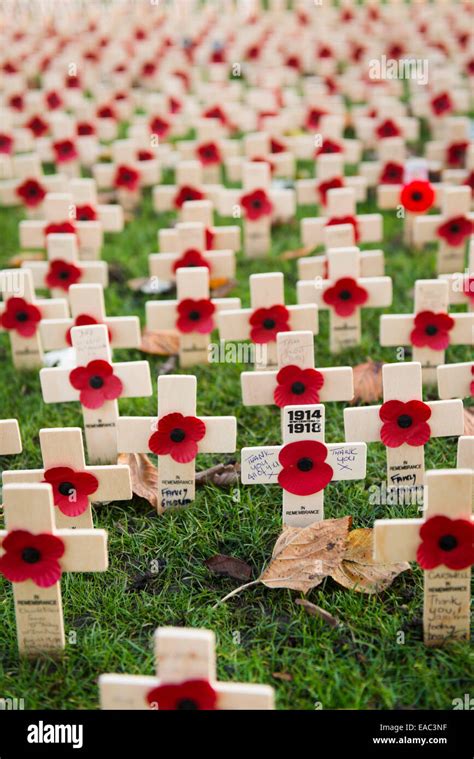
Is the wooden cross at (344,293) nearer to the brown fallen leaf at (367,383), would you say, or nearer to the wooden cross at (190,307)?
the brown fallen leaf at (367,383)

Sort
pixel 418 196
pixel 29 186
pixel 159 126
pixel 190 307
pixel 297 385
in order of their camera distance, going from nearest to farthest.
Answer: pixel 297 385
pixel 190 307
pixel 418 196
pixel 29 186
pixel 159 126

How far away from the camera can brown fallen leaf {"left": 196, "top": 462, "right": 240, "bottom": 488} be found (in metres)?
3.51

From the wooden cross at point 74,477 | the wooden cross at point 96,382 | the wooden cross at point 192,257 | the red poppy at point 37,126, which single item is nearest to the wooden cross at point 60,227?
the wooden cross at point 192,257

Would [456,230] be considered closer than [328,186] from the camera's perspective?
Yes

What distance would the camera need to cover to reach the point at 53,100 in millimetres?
7762

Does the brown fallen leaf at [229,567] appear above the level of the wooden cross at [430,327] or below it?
below

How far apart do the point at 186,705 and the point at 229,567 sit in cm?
87

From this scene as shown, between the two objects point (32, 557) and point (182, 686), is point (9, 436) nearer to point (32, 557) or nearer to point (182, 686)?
point (32, 557)

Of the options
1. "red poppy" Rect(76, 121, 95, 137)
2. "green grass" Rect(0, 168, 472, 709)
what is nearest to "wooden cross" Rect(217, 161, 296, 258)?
"green grass" Rect(0, 168, 472, 709)

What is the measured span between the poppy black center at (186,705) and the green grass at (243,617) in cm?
42

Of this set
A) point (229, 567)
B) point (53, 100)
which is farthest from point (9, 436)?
point (53, 100)

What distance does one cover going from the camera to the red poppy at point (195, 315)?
423 cm

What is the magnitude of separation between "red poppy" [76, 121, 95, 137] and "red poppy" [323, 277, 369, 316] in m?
3.56

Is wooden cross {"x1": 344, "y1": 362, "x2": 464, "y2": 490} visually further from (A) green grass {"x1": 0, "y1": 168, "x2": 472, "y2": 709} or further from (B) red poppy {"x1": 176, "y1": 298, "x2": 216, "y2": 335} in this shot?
(B) red poppy {"x1": 176, "y1": 298, "x2": 216, "y2": 335}
